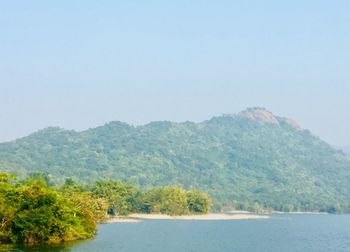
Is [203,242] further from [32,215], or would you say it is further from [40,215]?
[32,215]

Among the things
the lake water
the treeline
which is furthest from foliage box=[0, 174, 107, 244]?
the lake water

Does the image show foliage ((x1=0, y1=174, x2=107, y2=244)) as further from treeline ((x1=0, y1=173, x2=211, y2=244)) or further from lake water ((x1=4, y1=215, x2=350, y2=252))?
lake water ((x1=4, y1=215, x2=350, y2=252))

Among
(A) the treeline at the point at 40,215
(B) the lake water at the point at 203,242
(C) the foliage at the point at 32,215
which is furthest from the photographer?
(B) the lake water at the point at 203,242

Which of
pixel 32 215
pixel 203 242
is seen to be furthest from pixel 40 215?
pixel 203 242

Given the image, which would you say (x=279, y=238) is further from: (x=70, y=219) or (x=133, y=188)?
(x=133, y=188)

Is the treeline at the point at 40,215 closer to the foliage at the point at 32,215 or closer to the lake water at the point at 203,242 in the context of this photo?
the foliage at the point at 32,215

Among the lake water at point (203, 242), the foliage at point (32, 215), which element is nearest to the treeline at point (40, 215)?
the foliage at point (32, 215)

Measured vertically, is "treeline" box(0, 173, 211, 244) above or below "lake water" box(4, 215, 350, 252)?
above

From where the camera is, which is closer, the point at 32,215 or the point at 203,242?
the point at 32,215

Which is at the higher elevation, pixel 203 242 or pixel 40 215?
pixel 40 215

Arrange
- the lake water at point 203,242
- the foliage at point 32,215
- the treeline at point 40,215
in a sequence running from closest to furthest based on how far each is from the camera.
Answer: the foliage at point 32,215 → the treeline at point 40,215 → the lake water at point 203,242

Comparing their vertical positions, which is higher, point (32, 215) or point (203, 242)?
point (32, 215)

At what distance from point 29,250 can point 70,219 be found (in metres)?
9.78

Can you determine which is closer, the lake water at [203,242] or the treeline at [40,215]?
the treeline at [40,215]
